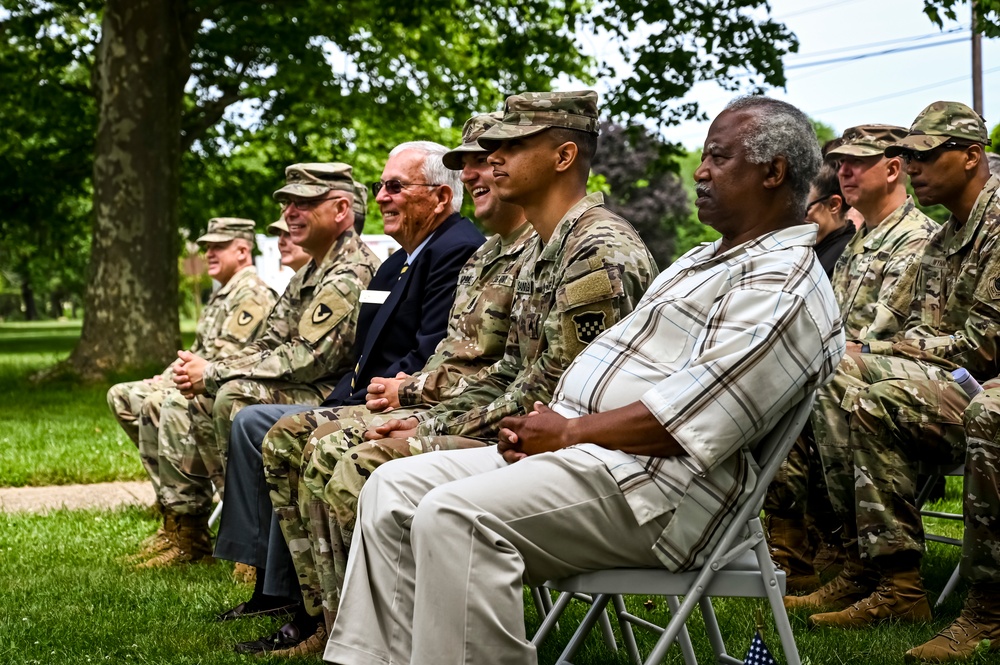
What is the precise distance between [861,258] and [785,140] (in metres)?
2.63

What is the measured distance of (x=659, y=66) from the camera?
Result: 14000 millimetres

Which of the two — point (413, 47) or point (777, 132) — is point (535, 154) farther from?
point (413, 47)

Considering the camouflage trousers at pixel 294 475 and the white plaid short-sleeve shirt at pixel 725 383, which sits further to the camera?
the camouflage trousers at pixel 294 475

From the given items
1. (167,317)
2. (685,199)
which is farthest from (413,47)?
(685,199)

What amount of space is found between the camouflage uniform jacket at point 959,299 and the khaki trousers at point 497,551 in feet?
6.93

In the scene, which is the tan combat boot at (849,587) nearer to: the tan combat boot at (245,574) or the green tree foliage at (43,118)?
the tan combat boot at (245,574)

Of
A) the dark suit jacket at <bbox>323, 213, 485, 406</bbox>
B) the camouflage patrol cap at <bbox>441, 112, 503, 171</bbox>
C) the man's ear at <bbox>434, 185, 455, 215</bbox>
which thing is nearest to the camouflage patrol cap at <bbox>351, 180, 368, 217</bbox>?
the man's ear at <bbox>434, 185, 455, 215</bbox>

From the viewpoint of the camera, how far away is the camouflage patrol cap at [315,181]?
659cm

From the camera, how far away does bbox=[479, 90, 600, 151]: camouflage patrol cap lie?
14.7 feet

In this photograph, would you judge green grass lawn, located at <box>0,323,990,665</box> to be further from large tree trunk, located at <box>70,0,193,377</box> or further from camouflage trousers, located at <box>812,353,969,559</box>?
large tree trunk, located at <box>70,0,193,377</box>

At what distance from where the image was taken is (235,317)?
27.1 feet

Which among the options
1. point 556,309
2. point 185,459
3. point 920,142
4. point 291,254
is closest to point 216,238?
point 291,254

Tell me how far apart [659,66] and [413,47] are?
901 centimetres

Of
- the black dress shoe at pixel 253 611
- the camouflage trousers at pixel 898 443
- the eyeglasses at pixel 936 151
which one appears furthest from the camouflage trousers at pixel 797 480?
the black dress shoe at pixel 253 611
